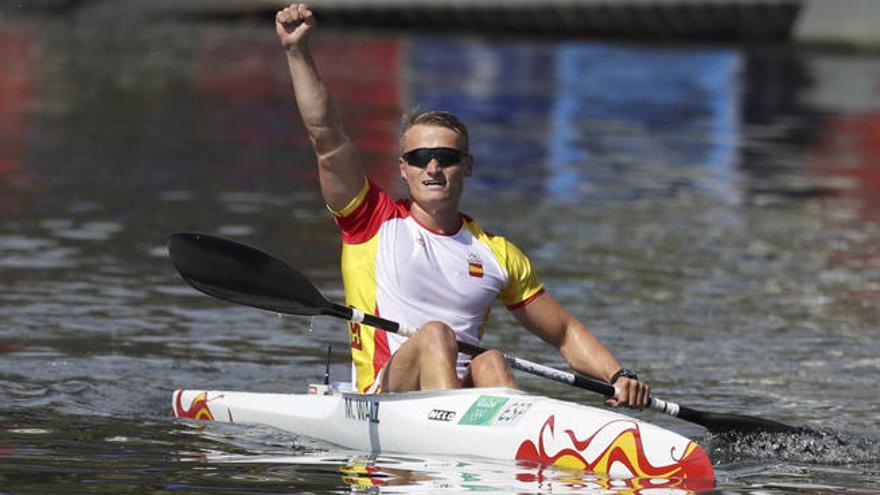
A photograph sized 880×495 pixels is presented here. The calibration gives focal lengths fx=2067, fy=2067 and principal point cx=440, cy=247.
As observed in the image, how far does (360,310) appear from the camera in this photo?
11.0 metres

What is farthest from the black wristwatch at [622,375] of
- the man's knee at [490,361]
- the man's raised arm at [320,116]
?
the man's raised arm at [320,116]

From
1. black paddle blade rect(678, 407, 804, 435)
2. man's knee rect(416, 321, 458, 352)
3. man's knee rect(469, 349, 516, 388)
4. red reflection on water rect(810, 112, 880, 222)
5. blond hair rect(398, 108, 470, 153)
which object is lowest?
black paddle blade rect(678, 407, 804, 435)

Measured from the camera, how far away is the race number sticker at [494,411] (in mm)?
10109

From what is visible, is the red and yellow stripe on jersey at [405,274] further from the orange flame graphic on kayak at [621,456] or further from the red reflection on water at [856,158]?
the red reflection on water at [856,158]

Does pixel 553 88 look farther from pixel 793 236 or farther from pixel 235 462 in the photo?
pixel 235 462

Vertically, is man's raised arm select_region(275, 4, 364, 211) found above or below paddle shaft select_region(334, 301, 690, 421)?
above

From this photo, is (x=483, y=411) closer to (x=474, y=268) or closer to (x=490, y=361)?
(x=490, y=361)

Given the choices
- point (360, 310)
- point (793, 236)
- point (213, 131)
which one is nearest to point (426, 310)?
point (360, 310)

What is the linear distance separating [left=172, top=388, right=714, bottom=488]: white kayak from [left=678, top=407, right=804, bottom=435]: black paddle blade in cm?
116

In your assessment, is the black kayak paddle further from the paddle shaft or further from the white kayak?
the white kayak

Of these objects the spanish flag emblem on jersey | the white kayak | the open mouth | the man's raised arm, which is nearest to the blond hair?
the open mouth

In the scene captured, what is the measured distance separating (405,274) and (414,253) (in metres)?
0.12

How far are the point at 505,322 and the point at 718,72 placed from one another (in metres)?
36.3

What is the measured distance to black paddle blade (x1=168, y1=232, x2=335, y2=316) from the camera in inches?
450
